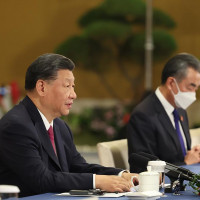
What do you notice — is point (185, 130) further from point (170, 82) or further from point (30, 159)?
point (30, 159)

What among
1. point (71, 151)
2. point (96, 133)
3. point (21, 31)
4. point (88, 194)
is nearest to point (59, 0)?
point (21, 31)

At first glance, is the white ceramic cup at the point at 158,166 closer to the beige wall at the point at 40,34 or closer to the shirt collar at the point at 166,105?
the shirt collar at the point at 166,105

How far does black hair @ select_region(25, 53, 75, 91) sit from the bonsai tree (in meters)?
6.14

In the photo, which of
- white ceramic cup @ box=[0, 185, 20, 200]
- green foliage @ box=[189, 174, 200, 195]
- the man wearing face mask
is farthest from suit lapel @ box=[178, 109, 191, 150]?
white ceramic cup @ box=[0, 185, 20, 200]

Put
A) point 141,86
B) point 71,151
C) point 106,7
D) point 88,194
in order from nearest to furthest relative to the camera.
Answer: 1. point 88,194
2. point 71,151
3. point 106,7
4. point 141,86

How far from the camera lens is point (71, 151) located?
11.1 feet

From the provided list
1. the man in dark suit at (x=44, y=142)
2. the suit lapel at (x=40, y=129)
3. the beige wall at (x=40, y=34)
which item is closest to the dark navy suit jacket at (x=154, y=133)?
the man in dark suit at (x=44, y=142)

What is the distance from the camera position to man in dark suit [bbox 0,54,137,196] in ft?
9.49

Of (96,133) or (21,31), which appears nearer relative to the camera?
(96,133)

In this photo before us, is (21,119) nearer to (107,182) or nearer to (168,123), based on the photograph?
(107,182)

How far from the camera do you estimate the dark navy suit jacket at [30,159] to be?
9.48 feet

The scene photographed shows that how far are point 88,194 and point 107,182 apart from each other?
0.44ft

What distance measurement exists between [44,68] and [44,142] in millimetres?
371

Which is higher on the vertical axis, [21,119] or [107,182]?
[21,119]
